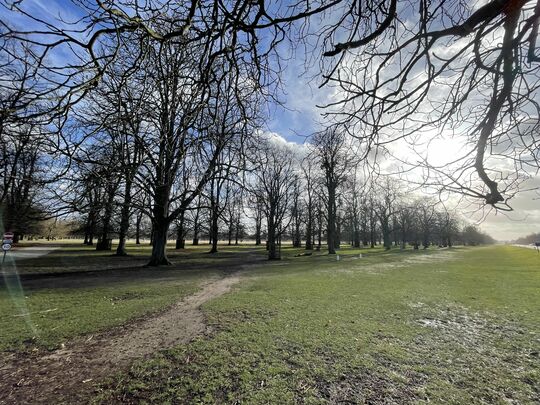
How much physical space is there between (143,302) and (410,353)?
6701mm

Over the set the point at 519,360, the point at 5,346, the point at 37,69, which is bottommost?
the point at 519,360

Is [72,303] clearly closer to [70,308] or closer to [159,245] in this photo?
[70,308]

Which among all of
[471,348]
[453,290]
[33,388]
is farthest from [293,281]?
[33,388]

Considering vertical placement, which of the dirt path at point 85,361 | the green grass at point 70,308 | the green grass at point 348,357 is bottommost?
the green grass at point 348,357

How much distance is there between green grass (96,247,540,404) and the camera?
3658 mm

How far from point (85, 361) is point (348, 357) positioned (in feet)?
13.3

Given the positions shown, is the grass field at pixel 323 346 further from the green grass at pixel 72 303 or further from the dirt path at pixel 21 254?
the dirt path at pixel 21 254

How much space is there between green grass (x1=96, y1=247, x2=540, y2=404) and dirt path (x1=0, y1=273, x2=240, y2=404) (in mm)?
383

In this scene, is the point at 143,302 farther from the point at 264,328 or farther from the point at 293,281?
the point at 293,281

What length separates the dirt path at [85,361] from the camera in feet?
11.7

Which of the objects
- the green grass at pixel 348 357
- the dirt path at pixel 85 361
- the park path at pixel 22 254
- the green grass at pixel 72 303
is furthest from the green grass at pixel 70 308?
the park path at pixel 22 254

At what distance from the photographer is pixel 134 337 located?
17.8ft

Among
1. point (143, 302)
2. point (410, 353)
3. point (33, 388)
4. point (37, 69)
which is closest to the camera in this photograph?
point (37, 69)

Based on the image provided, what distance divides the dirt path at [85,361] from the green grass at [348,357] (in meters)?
0.38
